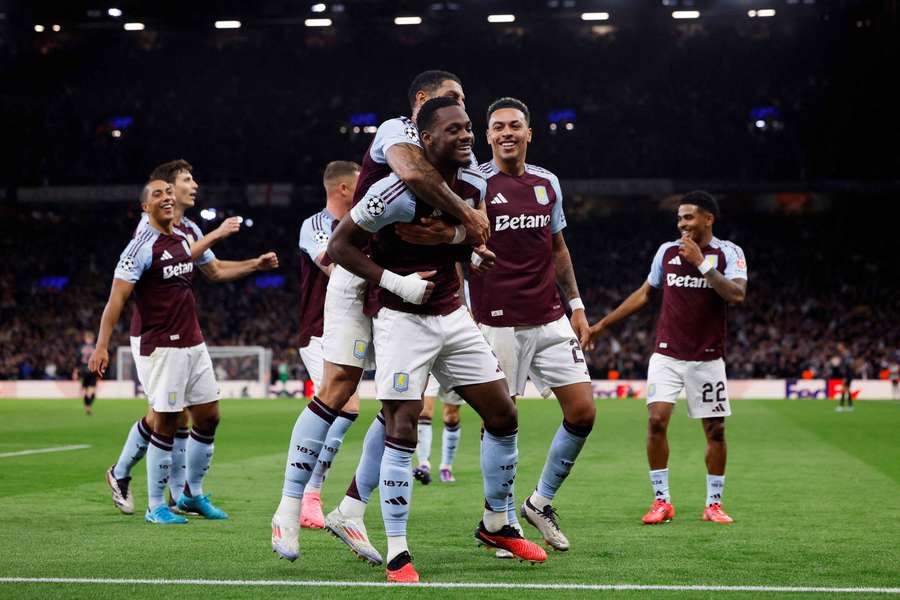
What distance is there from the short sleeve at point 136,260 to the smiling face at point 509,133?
8.81ft

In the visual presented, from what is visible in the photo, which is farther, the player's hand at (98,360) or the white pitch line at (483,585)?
the player's hand at (98,360)

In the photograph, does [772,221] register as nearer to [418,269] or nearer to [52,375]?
[52,375]

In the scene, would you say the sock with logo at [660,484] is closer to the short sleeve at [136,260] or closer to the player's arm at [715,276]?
the player's arm at [715,276]

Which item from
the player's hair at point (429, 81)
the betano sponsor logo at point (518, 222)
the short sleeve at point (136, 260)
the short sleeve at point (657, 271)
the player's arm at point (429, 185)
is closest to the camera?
the player's arm at point (429, 185)

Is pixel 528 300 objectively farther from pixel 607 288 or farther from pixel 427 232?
pixel 607 288

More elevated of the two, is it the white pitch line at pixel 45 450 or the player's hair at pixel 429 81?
the player's hair at pixel 429 81

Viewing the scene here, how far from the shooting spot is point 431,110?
574 cm

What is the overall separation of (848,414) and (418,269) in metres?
22.4

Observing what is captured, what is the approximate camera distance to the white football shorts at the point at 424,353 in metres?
5.83

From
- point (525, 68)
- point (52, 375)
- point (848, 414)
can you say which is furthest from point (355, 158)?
point (848, 414)

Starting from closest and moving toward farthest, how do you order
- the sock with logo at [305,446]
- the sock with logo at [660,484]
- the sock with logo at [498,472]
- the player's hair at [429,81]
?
the sock with logo at [305,446], the sock with logo at [498,472], the player's hair at [429,81], the sock with logo at [660,484]

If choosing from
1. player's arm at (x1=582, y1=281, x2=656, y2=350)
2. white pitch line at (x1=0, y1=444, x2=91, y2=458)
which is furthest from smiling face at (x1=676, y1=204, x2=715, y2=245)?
white pitch line at (x1=0, y1=444, x2=91, y2=458)

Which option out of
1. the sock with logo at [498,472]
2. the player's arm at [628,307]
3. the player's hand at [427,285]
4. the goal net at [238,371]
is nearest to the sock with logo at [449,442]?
the player's arm at [628,307]

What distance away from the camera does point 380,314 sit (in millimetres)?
5957
